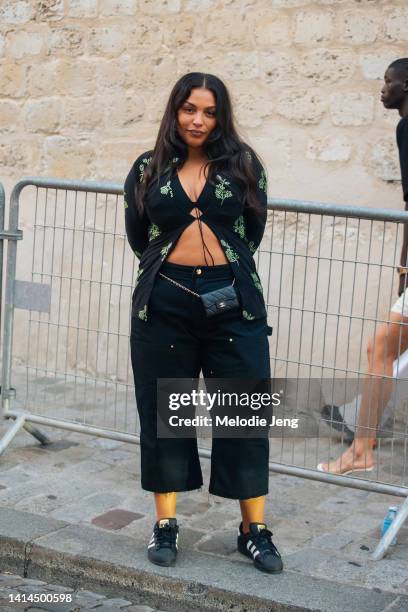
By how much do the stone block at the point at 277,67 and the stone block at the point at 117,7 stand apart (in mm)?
977

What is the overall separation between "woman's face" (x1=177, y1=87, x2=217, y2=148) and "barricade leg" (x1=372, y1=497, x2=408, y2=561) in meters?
1.70

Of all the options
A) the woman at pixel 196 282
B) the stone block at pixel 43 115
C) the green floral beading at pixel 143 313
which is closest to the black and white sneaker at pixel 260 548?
the woman at pixel 196 282

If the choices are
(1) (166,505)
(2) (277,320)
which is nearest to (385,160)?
(2) (277,320)

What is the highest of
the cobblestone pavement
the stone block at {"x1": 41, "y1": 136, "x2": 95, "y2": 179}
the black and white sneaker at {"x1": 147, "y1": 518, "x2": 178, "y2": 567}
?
the stone block at {"x1": 41, "y1": 136, "x2": 95, "y2": 179}

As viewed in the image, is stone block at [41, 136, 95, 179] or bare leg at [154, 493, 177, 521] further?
stone block at [41, 136, 95, 179]

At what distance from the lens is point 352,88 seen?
20.0ft

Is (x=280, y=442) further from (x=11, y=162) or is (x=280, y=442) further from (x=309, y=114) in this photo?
(x=11, y=162)

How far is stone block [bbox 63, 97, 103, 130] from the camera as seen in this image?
698 centimetres

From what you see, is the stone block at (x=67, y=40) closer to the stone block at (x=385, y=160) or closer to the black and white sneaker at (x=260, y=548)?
the stone block at (x=385, y=160)

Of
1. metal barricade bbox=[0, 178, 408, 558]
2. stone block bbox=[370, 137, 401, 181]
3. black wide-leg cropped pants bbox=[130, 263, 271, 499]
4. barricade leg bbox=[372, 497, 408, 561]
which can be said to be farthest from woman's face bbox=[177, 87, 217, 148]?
stone block bbox=[370, 137, 401, 181]

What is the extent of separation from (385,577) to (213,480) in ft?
2.42

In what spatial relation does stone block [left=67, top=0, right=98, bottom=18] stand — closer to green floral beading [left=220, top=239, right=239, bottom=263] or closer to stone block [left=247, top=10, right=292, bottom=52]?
stone block [left=247, top=10, right=292, bottom=52]

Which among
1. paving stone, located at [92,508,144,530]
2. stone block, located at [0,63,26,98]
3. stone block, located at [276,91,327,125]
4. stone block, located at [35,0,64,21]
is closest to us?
paving stone, located at [92,508,144,530]

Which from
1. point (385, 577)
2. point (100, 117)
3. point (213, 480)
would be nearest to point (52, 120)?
point (100, 117)
